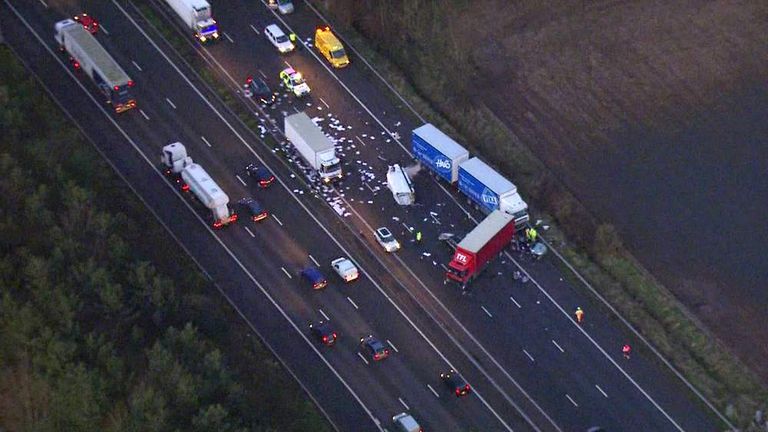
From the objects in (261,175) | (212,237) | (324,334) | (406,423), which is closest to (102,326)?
(324,334)

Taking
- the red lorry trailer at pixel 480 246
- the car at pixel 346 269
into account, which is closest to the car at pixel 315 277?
the car at pixel 346 269

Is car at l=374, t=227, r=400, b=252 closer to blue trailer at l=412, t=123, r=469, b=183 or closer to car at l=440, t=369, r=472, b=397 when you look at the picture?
blue trailer at l=412, t=123, r=469, b=183

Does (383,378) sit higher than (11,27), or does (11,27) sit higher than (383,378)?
(11,27)

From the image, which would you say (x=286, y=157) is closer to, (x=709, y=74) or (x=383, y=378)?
(x=383, y=378)

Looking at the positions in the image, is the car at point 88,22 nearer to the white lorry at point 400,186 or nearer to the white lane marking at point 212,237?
the white lane marking at point 212,237

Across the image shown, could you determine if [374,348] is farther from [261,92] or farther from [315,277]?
[261,92]

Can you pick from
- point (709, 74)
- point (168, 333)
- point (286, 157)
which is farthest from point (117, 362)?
point (709, 74)
